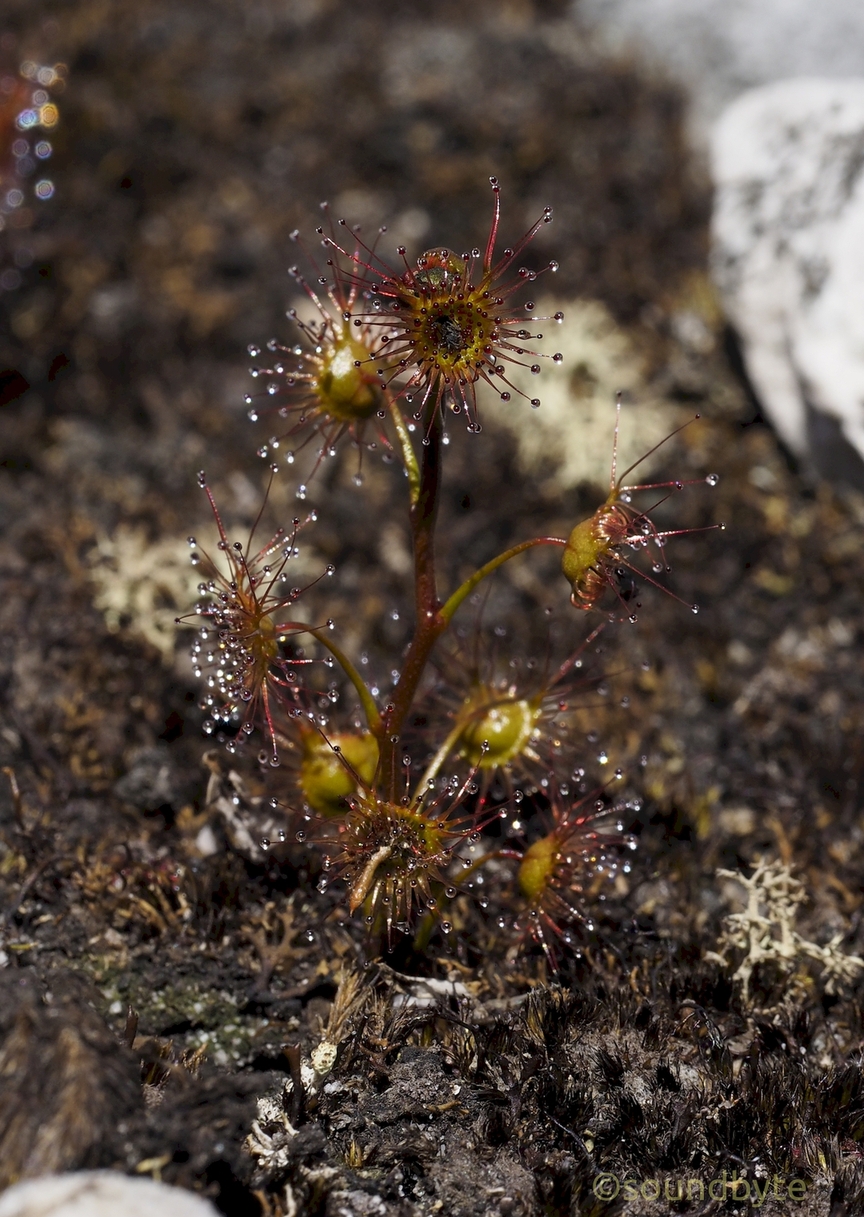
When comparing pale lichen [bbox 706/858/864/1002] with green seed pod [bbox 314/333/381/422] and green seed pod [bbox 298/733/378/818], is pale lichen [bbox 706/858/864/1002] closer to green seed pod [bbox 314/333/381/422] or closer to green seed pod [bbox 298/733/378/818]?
green seed pod [bbox 298/733/378/818]

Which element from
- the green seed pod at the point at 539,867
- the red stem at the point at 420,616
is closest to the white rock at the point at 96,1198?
the red stem at the point at 420,616

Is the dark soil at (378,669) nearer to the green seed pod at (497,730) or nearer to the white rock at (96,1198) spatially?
the white rock at (96,1198)

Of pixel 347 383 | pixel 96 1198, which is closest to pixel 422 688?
pixel 347 383

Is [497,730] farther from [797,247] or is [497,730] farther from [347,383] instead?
[797,247]

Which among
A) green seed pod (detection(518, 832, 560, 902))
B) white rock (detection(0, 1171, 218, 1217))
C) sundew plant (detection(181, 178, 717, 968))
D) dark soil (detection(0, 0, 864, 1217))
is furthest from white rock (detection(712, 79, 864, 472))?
white rock (detection(0, 1171, 218, 1217))

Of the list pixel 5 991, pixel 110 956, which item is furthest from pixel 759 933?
pixel 5 991
